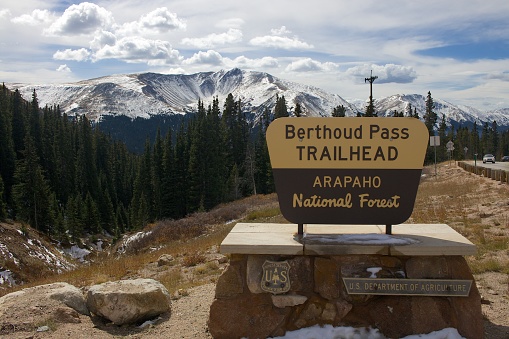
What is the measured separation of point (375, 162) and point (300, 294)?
1.93 m

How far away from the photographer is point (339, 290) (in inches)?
212

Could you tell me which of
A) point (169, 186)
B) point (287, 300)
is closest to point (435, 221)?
point (287, 300)

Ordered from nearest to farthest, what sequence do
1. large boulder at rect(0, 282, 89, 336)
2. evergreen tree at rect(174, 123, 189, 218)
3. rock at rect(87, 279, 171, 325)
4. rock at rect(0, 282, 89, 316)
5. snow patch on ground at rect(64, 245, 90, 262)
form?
large boulder at rect(0, 282, 89, 336)
rock at rect(87, 279, 171, 325)
rock at rect(0, 282, 89, 316)
snow patch on ground at rect(64, 245, 90, 262)
evergreen tree at rect(174, 123, 189, 218)

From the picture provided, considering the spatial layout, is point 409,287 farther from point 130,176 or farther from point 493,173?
point 130,176

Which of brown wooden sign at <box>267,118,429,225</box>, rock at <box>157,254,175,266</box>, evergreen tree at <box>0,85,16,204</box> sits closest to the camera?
brown wooden sign at <box>267,118,429,225</box>

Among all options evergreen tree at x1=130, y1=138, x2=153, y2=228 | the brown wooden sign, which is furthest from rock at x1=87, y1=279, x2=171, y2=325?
evergreen tree at x1=130, y1=138, x2=153, y2=228

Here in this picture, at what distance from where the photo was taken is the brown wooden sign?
18.8 ft

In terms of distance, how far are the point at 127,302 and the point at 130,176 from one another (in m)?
99.3

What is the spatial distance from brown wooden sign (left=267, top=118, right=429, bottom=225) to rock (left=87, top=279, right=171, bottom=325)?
264 centimetres

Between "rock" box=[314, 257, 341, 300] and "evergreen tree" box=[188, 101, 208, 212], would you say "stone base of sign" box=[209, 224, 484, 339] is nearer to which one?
"rock" box=[314, 257, 341, 300]

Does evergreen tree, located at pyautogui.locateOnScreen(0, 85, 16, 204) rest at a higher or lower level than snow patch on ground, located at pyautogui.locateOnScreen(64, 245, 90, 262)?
higher

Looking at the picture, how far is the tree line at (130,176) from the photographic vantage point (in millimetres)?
59219

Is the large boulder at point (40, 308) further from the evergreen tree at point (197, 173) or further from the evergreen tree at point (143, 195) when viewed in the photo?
the evergreen tree at point (143, 195)

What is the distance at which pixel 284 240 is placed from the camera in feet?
18.6
